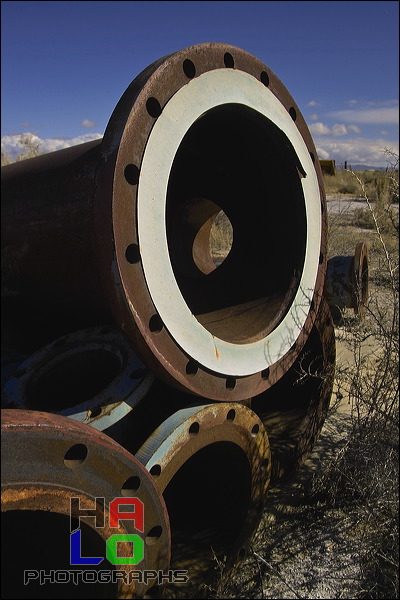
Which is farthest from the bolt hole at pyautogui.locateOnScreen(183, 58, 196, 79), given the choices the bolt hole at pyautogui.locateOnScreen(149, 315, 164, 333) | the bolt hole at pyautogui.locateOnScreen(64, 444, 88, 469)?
the bolt hole at pyautogui.locateOnScreen(64, 444, 88, 469)

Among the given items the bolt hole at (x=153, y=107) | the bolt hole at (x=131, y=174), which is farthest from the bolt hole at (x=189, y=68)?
the bolt hole at (x=131, y=174)

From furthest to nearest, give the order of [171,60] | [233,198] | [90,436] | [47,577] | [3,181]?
1. [233,198]
2. [3,181]
3. [47,577]
4. [171,60]
5. [90,436]

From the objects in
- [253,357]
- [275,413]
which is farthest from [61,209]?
[275,413]

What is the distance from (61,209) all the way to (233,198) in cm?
87

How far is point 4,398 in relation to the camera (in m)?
1.85

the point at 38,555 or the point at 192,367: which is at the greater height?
the point at 192,367

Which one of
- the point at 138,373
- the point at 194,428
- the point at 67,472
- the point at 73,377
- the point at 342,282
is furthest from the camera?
the point at 342,282

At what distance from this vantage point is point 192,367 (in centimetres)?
153

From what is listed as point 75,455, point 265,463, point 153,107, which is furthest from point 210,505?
point 153,107

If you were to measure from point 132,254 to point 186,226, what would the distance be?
1484 mm

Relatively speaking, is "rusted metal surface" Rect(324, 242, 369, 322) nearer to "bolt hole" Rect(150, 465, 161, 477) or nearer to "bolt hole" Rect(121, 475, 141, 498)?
"bolt hole" Rect(150, 465, 161, 477)

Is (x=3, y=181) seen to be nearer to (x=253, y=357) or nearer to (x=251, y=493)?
(x=253, y=357)

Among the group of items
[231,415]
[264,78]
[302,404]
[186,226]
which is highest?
[264,78]

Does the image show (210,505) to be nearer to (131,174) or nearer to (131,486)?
(131,486)
